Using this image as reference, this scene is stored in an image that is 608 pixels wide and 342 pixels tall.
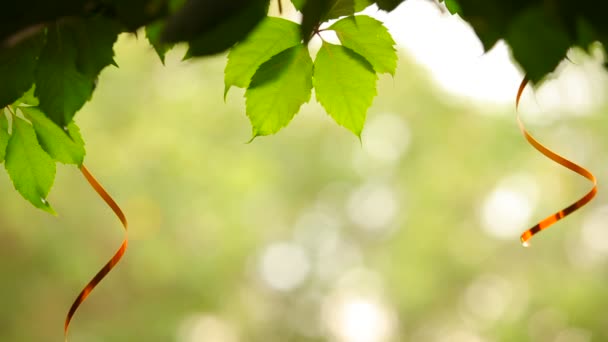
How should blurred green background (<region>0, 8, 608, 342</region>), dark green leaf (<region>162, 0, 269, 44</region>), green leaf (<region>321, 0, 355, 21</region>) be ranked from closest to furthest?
dark green leaf (<region>162, 0, 269, 44</region>)
green leaf (<region>321, 0, 355, 21</region>)
blurred green background (<region>0, 8, 608, 342</region>)

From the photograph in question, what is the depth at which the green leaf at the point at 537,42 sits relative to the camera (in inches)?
9.2

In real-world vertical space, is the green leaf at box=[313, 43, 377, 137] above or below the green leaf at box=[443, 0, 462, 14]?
below

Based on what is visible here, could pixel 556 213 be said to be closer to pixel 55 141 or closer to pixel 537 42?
pixel 537 42

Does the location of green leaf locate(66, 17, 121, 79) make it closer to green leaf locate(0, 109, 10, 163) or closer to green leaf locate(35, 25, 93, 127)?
green leaf locate(35, 25, 93, 127)

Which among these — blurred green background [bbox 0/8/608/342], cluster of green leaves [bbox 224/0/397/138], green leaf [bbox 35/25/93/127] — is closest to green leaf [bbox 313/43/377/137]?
cluster of green leaves [bbox 224/0/397/138]

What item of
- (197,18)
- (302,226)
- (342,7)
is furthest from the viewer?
(302,226)

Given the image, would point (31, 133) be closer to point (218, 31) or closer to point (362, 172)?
point (218, 31)

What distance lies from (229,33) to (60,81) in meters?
0.09

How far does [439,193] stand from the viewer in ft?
15.9

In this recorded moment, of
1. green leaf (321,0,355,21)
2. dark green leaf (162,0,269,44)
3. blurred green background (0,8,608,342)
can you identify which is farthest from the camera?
blurred green background (0,8,608,342)

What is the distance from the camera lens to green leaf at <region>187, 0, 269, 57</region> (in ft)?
0.79

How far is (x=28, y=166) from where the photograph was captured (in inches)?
14.7

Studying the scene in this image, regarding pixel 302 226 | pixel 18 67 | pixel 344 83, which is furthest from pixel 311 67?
pixel 302 226

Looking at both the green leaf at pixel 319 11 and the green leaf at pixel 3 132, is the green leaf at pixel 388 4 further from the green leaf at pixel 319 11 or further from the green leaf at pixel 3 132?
the green leaf at pixel 3 132
